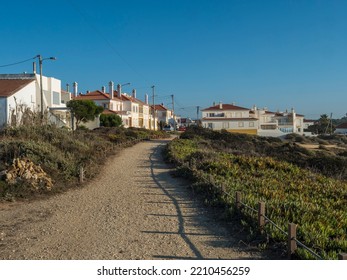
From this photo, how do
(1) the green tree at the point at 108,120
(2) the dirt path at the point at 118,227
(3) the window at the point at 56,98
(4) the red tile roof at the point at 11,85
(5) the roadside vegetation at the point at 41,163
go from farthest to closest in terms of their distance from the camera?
(1) the green tree at the point at 108,120 < (3) the window at the point at 56,98 < (4) the red tile roof at the point at 11,85 < (5) the roadside vegetation at the point at 41,163 < (2) the dirt path at the point at 118,227

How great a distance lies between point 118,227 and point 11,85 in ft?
96.3

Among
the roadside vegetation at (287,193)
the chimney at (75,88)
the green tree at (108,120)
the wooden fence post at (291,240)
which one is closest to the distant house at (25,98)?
the green tree at (108,120)

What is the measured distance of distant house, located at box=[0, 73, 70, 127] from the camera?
29.6 meters

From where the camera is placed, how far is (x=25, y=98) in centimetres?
3334

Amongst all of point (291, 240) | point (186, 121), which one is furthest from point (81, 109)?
point (186, 121)

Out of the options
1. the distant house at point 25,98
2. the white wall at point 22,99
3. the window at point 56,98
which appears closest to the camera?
the distant house at point 25,98

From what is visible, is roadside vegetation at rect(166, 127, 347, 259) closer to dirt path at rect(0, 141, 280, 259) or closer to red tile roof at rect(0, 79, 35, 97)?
dirt path at rect(0, 141, 280, 259)

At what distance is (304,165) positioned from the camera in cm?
2256

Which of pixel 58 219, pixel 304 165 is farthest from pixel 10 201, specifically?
pixel 304 165

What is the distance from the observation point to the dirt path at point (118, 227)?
6.73m

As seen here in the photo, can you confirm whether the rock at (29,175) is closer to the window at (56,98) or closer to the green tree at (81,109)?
the green tree at (81,109)

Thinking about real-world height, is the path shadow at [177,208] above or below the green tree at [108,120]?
below

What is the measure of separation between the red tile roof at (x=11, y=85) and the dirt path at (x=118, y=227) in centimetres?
2099

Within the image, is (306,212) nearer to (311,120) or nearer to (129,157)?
(129,157)
